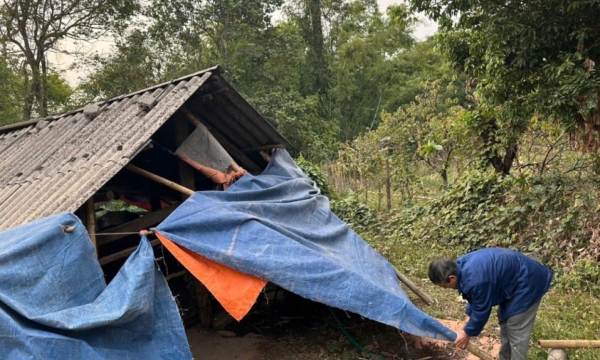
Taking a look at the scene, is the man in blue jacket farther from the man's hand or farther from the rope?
the rope

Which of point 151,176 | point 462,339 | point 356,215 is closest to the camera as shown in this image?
point 462,339

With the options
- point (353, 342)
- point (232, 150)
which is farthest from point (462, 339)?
point (232, 150)

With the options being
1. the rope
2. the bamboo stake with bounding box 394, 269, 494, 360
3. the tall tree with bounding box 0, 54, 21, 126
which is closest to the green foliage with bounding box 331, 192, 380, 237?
the bamboo stake with bounding box 394, 269, 494, 360

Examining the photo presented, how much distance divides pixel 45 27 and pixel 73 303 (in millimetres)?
16270

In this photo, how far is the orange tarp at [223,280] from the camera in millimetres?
3703

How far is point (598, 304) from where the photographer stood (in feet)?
19.1

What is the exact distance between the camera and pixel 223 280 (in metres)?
3.75

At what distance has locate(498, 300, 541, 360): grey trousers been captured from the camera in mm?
3868

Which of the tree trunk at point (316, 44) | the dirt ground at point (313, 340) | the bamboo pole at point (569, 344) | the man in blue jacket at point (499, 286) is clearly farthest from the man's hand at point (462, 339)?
the tree trunk at point (316, 44)

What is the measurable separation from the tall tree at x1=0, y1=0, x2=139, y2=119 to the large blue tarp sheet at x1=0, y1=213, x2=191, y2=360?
15.2 metres

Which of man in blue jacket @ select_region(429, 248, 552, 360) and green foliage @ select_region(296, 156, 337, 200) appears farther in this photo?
green foliage @ select_region(296, 156, 337, 200)

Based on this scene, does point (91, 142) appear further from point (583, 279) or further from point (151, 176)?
point (583, 279)

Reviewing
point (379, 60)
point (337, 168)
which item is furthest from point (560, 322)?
point (379, 60)

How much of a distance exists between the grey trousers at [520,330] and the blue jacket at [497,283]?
8cm
